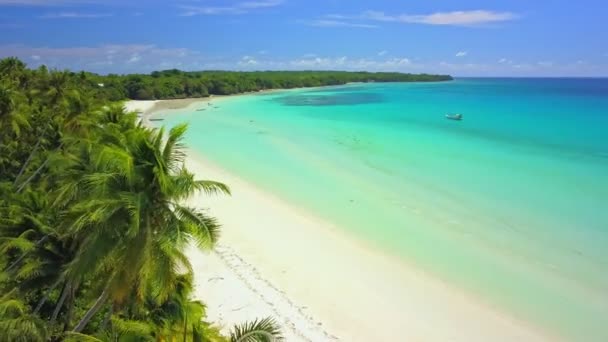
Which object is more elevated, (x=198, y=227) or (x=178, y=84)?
(x=178, y=84)

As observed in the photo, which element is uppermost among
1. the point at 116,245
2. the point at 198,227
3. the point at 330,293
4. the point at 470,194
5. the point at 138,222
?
the point at 138,222

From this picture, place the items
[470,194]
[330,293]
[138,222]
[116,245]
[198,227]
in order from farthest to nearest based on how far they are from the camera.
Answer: [470,194]
[330,293]
[198,227]
[116,245]
[138,222]

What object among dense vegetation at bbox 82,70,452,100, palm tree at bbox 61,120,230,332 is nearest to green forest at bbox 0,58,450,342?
palm tree at bbox 61,120,230,332

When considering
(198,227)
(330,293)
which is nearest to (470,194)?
(330,293)

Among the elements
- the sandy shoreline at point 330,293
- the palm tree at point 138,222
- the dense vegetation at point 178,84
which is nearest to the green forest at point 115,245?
the palm tree at point 138,222

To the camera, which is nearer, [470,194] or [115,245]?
[115,245]

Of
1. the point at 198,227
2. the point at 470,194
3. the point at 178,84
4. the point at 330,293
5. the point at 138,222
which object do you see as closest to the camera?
the point at 138,222

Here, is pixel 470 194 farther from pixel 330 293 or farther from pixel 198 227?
pixel 198 227
